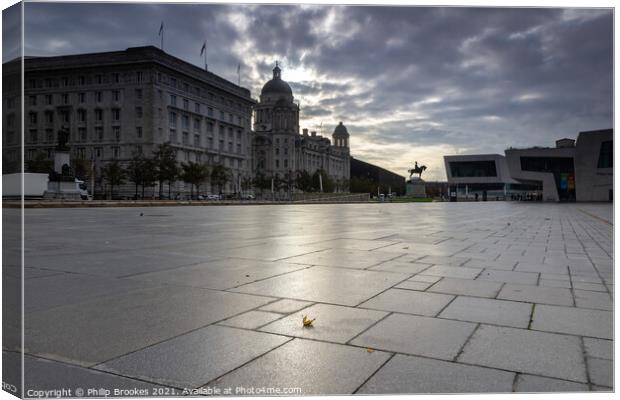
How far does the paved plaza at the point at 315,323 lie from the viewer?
2357 mm

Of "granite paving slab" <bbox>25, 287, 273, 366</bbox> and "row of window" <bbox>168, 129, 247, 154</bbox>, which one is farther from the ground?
"row of window" <bbox>168, 129, 247, 154</bbox>

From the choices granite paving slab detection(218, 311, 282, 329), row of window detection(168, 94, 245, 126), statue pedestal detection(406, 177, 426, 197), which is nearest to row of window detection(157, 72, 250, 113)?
row of window detection(168, 94, 245, 126)

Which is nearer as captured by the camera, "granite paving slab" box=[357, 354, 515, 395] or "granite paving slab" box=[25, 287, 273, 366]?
"granite paving slab" box=[357, 354, 515, 395]

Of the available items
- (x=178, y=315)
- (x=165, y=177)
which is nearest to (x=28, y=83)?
(x=178, y=315)

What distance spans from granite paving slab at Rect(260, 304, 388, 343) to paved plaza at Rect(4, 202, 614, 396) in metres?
0.01

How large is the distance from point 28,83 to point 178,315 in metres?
1.84

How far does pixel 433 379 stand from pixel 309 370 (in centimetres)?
58

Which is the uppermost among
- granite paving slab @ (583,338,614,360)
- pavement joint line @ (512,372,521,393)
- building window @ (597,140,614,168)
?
building window @ (597,140,614,168)

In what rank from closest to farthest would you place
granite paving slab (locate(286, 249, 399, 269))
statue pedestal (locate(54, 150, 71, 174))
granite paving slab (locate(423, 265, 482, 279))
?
granite paving slab (locate(423, 265, 482, 279)), granite paving slab (locate(286, 249, 399, 269)), statue pedestal (locate(54, 150, 71, 174))

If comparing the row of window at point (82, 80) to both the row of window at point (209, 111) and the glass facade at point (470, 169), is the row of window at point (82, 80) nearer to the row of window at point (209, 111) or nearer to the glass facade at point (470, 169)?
the row of window at point (209, 111)

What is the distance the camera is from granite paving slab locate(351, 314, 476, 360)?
9.27 ft

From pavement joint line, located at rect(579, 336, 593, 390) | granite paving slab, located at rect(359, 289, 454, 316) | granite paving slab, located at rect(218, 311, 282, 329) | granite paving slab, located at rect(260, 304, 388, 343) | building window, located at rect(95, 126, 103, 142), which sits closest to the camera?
pavement joint line, located at rect(579, 336, 593, 390)

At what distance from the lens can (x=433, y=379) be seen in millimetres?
2328

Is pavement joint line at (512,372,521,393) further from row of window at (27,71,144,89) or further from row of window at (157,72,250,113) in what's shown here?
row of window at (157,72,250,113)
